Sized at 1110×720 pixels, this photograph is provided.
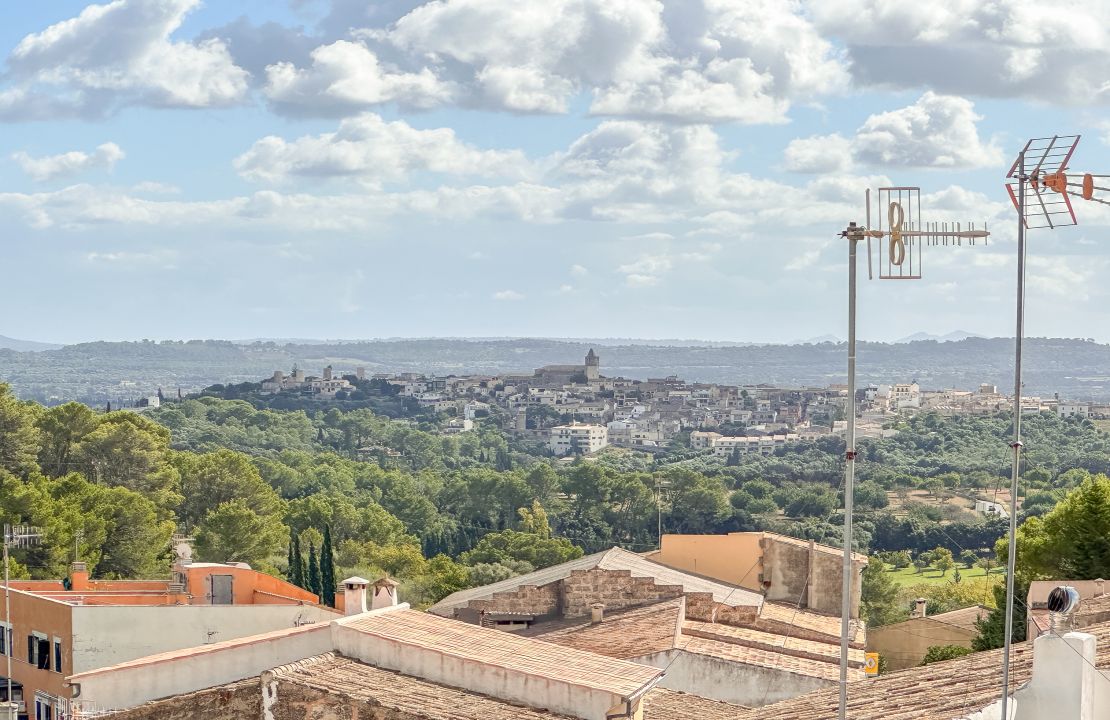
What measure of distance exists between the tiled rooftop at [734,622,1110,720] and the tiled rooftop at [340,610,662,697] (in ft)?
5.34

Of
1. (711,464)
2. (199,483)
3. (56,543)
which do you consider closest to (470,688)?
(56,543)

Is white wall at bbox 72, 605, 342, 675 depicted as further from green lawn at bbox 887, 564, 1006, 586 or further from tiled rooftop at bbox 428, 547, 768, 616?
green lawn at bbox 887, 564, 1006, 586

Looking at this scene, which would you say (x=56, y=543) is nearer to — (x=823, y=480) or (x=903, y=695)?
(x=903, y=695)

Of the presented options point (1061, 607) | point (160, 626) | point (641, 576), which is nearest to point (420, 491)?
point (641, 576)

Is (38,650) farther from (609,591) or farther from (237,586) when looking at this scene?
(609,591)

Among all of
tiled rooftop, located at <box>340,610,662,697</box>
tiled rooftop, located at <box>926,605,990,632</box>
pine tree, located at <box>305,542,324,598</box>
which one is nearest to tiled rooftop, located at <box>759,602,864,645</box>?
tiled rooftop, located at <box>926,605,990,632</box>

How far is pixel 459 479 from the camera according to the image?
403 ft

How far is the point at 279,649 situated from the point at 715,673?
33.9 ft

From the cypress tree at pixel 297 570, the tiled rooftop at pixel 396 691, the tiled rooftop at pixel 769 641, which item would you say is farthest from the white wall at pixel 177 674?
the cypress tree at pixel 297 570

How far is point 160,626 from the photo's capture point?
2612 cm

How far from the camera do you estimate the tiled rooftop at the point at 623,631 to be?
25.4 m

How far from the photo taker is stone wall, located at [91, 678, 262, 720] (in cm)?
1521

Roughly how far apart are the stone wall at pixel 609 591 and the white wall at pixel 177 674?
14.8m

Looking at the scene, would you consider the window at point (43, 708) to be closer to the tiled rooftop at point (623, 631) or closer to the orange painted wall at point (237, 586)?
the orange painted wall at point (237, 586)
